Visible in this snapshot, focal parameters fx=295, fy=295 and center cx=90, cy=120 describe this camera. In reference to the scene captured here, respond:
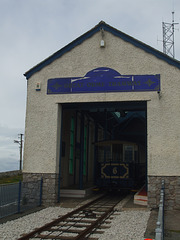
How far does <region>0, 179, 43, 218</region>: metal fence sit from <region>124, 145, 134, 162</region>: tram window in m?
5.90

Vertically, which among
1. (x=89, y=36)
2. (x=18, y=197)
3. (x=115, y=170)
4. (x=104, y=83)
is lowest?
(x=18, y=197)

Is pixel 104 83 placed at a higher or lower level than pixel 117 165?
higher

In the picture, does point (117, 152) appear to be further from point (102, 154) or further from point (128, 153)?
point (102, 154)

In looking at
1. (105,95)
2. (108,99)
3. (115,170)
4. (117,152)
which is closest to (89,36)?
(105,95)

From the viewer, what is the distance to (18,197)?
36.2 ft

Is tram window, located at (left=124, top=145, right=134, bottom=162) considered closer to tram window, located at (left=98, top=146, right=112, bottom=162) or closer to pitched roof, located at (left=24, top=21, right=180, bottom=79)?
tram window, located at (left=98, top=146, right=112, bottom=162)

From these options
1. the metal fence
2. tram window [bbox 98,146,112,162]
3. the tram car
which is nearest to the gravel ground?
the metal fence

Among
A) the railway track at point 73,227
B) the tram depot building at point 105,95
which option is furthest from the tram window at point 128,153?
the railway track at point 73,227

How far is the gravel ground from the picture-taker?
785 centimetres

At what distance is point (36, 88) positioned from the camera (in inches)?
546

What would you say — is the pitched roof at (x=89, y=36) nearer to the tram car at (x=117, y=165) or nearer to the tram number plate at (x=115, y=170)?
the tram car at (x=117, y=165)

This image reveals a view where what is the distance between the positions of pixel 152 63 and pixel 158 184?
16.9 ft

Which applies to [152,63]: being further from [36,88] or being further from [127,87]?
[36,88]

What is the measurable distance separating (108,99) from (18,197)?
5493mm
